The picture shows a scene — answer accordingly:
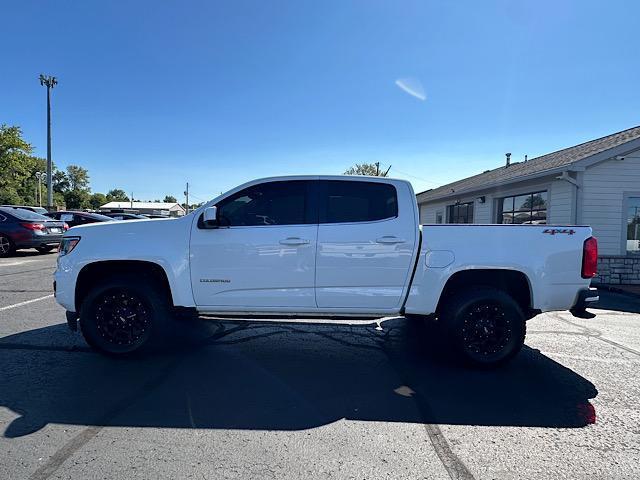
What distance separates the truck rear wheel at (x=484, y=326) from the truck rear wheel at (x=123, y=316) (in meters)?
3.12

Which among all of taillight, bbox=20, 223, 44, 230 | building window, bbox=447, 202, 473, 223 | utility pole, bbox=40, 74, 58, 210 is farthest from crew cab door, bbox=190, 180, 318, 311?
utility pole, bbox=40, 74, 58, 210

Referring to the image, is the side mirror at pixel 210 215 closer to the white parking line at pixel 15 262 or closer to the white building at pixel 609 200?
the white building at pixel 609 200

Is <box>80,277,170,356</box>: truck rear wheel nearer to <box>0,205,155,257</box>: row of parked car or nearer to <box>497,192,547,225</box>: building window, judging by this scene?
<box>0,205,155,257</box>: row of parked car

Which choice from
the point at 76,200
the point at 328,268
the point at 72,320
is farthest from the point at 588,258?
the point at 76,200

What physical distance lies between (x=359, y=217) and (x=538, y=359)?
107 inches

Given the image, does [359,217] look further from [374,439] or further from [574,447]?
[574,447]

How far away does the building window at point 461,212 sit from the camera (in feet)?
60.8

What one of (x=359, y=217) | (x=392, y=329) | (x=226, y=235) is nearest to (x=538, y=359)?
(x=392, y=329)

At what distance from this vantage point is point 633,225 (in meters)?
11.3

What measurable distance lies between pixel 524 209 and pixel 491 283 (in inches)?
430

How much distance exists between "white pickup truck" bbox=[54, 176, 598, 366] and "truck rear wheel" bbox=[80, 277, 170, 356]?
0.04 feet

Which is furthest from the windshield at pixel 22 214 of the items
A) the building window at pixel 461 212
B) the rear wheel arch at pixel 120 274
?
the building window at pixel 461 212

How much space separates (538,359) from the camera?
4.79 metres

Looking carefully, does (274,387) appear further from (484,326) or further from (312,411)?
(484,326)
